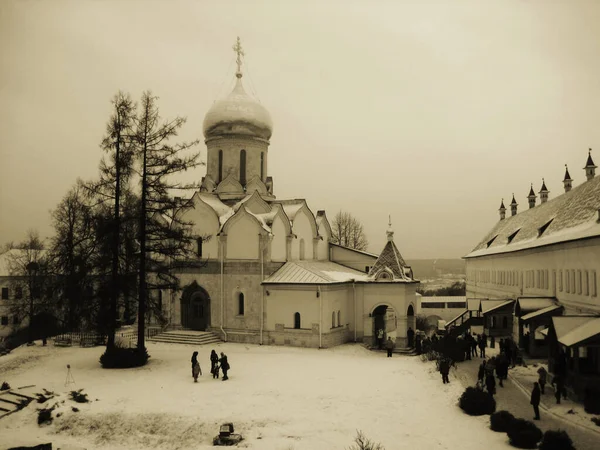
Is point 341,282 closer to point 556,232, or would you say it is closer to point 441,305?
point 556,232

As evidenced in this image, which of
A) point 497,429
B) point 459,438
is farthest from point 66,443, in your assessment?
point 497,429

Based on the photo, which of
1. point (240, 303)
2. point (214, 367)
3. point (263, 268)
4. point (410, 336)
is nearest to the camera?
point (214, 367)

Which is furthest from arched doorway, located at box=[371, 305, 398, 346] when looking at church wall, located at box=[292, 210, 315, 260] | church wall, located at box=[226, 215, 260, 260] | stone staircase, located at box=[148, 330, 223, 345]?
stone staircase, located at box=[148, 330, 223, 345]

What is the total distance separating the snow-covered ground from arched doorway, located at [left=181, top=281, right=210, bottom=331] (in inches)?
290

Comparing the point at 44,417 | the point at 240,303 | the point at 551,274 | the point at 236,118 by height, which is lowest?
the point at 44,417

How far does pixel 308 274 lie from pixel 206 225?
7.25 m

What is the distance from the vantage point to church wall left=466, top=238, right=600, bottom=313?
63.6 ft

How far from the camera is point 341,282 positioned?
96.2ft

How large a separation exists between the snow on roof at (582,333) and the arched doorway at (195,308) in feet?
67.2

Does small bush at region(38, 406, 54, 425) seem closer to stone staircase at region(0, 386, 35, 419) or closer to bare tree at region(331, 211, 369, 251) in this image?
stone staircase at region(0, 386, 35, 419)

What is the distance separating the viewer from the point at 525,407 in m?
16.0

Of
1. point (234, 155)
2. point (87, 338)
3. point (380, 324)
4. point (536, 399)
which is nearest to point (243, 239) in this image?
point (234, 155)

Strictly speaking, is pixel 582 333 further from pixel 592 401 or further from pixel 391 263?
pixel 391 263

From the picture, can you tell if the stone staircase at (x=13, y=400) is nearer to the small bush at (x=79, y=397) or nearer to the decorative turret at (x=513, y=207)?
the small bush at (x=79, y=397)
